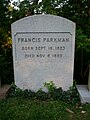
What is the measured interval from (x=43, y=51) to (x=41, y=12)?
44.9 inches

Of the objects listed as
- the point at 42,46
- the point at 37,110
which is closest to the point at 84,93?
the point at 37,110

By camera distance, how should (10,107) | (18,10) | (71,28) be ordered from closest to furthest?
(10,107)
(71,28)
(18,10)

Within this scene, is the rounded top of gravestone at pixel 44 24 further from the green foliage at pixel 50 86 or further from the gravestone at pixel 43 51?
the green foliage at pixel 50 86

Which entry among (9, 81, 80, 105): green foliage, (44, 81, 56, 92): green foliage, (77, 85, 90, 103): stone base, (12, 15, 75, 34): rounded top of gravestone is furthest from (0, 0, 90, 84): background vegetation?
(44, 81, 56, 92): green foliage

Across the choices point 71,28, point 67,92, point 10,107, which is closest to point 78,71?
point 67,92

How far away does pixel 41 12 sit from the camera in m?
5.17

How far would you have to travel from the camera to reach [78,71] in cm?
609

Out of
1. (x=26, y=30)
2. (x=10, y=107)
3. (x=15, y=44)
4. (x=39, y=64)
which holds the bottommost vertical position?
(x=10, y=107)

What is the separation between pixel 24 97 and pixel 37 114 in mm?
866

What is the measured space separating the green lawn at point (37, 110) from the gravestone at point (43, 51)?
498mm

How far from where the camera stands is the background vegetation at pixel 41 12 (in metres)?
5.27

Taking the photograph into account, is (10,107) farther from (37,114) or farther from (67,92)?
(67,92)

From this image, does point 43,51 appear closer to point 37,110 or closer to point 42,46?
point 42,46

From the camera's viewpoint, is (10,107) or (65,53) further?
(65,53)
